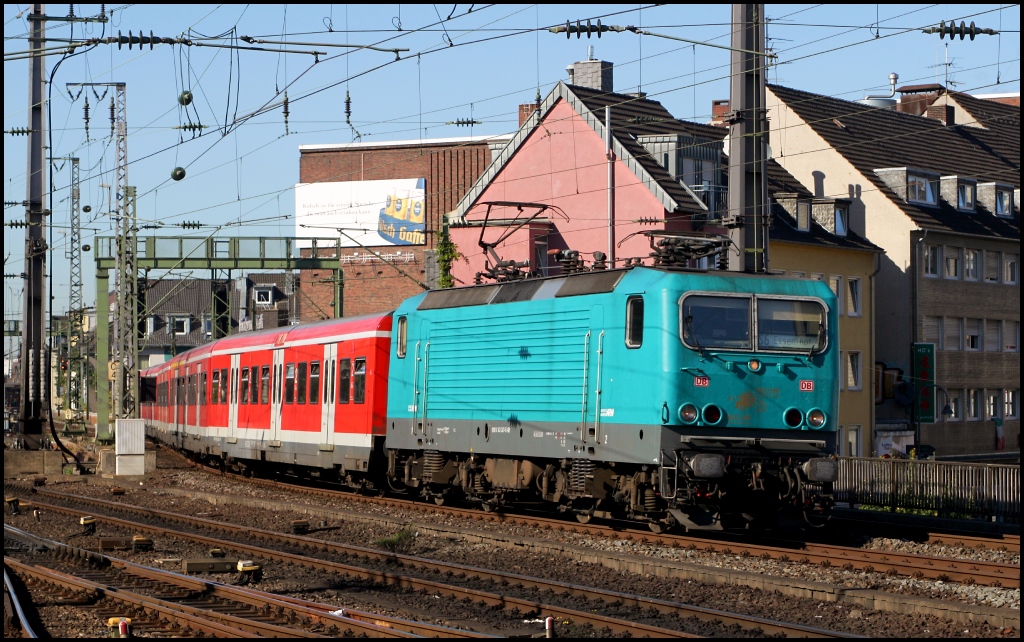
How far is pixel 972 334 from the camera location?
1900 inches

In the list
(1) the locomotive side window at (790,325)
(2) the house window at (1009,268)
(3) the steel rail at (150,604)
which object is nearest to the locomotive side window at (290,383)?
(3) the steel rail at (150,604)

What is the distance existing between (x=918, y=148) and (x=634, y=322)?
36153 mm

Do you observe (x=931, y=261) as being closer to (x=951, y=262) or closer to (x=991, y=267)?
(x=951, y=262)

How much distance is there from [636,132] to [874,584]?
28847mm

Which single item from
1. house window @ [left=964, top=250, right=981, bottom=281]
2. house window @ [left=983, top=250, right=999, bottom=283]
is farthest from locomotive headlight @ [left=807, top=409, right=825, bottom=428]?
house window @ [left=983, top=250, right=999, bottom=283]

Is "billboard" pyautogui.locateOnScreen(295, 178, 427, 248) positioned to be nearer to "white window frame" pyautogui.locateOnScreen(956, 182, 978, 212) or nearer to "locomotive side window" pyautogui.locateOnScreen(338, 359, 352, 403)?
"white window frame" pyautogui.locateOnScreen(956, 182, 978, 212)

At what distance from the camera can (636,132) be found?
41469 millimetres

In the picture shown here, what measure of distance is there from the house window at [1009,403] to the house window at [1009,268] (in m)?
4.17

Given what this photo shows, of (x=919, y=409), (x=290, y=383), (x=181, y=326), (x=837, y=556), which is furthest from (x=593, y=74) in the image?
(x=181, y=326)

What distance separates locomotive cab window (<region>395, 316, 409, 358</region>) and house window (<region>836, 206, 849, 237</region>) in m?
23.9

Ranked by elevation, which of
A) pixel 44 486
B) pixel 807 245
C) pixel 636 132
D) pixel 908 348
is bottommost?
pixel 44 486

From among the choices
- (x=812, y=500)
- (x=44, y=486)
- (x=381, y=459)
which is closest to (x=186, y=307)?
(x=44, y=486)

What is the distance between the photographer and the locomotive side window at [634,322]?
1705 centimetres

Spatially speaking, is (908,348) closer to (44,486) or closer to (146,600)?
(44,486)
